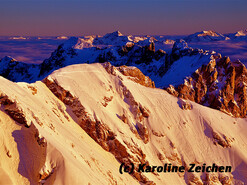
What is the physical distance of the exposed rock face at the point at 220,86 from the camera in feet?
410

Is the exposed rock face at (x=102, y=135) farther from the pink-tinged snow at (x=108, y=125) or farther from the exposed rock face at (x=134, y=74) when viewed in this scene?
the exposed rock face at (x=134, y=74)

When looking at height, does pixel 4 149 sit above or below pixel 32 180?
above

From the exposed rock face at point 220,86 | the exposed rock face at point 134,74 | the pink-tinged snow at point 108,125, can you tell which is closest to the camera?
the pink-tinged snow at point 108,125

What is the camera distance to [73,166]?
43.9m

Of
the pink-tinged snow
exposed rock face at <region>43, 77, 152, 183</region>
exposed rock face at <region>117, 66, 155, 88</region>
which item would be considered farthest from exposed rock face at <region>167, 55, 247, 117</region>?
exposed rock face at <region>43, 77, 152, 183</region>

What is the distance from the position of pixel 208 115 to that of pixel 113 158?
141 ft

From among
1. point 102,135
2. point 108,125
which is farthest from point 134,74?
point 102,135

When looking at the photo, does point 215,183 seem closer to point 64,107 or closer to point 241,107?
point 64,107

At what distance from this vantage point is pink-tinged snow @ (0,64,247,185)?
43.4m

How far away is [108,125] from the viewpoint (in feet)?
225

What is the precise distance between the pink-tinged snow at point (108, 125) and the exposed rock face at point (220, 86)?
25139mm

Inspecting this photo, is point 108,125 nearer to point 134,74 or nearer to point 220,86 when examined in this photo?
point 134,74

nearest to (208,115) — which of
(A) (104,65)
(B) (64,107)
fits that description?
(A) (104,65)

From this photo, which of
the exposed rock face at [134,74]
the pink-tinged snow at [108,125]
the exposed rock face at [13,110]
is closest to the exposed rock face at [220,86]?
the exposed rock face at [134,74]
